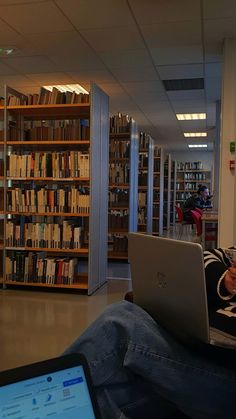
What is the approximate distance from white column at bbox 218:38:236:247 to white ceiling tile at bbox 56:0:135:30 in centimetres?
118

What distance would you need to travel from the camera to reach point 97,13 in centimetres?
382

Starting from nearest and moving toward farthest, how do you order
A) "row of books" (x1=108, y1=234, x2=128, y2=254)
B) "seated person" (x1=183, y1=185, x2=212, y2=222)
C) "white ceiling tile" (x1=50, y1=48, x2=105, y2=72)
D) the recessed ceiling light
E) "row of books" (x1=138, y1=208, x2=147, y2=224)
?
the recessed ceiling light → "white ceiling tile" (x1=50, y1=48, x2=105, y2=72) → "row of books" (x1=108, y1=234, x2=128, y2=254) → "row of books" (x1=138, y1=208, x2=147, y2=224) → "seated person" (x1=183, y1=185, x2=212, y2=222)

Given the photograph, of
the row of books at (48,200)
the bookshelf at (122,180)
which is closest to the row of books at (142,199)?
the bookshelf at (122,180)

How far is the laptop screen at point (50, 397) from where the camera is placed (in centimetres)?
75

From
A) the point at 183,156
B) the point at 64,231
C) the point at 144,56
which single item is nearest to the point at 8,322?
the point at 64,231

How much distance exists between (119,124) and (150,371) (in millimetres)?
5600

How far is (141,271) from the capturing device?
129 centimetres

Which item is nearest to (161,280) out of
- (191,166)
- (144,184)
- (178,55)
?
(178,55)

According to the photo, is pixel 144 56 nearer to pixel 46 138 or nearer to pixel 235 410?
pixel 46 138

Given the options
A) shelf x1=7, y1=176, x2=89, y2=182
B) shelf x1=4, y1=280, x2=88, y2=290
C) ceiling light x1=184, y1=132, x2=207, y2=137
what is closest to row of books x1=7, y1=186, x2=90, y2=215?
shelf x1=7, y1=176, x2=89, y2=182

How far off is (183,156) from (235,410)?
15602mm

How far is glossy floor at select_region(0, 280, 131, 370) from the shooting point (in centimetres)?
284

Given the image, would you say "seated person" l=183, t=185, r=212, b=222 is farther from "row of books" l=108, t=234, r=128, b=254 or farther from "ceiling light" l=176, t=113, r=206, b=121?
"row of books" l=108, t=234, r=128, b=254

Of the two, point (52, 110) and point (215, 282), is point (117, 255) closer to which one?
point (52, 110)
